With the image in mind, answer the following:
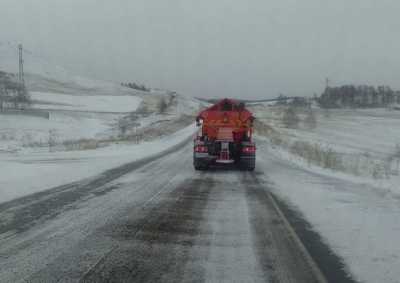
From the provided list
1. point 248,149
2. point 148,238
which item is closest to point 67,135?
point 248,149

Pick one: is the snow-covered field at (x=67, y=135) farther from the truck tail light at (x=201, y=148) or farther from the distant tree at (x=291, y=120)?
the distant tree at (x=291, y=120)

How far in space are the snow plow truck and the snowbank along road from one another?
18.5 feet

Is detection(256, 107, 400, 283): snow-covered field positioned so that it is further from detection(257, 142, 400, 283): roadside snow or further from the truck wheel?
the truck wheel

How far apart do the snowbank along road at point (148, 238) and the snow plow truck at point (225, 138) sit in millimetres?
5626

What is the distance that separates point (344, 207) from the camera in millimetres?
10406

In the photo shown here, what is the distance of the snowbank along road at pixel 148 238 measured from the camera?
→ 564 centimetres

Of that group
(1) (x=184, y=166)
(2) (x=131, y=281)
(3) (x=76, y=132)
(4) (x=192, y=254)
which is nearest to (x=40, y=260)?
(2) (x=131, y=281)

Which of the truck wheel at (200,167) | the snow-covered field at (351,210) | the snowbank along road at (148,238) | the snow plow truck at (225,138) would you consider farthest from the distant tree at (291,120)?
the snowbank along road at (148,238)

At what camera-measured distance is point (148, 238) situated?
7.26 meters

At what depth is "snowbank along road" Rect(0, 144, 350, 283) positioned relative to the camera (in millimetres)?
5645

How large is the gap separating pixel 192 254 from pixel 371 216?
4.49 metres

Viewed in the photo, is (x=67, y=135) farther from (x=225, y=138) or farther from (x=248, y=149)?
(x=248, y=149)

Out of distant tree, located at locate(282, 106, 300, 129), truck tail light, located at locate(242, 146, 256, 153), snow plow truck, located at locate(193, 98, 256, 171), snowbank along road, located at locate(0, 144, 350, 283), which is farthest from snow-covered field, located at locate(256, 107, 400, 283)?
distant tree, located at locate(282, 106, 300, 129)

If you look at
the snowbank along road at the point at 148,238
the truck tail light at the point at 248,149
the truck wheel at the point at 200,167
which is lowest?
the truck wheel at the point at 200,167
